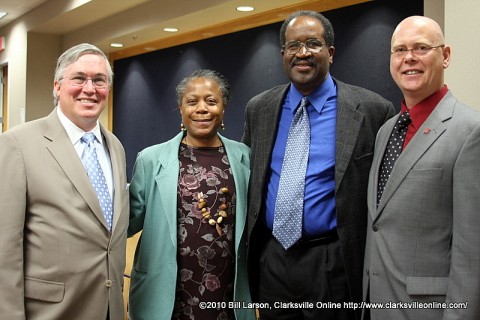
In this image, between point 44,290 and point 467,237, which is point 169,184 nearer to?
point 44,290

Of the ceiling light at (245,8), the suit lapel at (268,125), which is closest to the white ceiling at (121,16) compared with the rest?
the ceiling light at (245,8)

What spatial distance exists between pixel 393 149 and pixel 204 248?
2.76 ft

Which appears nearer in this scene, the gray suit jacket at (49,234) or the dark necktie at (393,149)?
the gray suit jacket at (49,234)

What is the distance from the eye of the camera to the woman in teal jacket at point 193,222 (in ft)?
7.41

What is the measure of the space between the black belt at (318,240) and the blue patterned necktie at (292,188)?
3 centimetres

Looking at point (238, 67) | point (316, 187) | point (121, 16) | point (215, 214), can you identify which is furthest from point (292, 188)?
point (121, 16)

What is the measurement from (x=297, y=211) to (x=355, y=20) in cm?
282

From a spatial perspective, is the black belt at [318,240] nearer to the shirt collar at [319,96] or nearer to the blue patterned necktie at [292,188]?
the blue patterned necktie at [292,188]

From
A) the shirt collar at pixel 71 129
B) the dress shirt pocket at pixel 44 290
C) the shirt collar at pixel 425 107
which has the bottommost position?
the dress shirt pocket at pixel 44 290

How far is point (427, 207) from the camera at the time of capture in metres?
1.81

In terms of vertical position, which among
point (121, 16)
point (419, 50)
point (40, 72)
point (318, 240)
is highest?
point (121, 16)

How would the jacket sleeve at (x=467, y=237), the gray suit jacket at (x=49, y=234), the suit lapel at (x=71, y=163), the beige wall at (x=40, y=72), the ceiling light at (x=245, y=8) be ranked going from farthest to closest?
the beige wall at (x=40, y=72) < the ceiling light at (x=245, y=8) < the suit lapel at (x=71, y=163) < the gray suit jacket at (x=49, y=234) < the jacket sleeve at (x=467, y=237)

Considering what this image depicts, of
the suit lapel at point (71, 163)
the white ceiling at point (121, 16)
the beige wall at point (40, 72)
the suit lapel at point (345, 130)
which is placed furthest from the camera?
the beige wall at point (40, 72)

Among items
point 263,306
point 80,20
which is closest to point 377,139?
point 263,306
